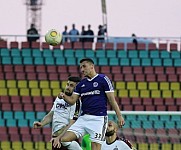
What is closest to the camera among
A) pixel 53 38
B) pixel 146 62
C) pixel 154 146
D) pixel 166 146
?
pixel 53 38

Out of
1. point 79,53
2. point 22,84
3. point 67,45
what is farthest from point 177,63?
point 22,84

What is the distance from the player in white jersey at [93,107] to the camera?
32.1 ft

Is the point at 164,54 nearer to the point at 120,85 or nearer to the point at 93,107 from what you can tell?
the point at 120,85

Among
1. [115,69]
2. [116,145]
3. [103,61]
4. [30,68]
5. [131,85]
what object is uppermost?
[103,61]

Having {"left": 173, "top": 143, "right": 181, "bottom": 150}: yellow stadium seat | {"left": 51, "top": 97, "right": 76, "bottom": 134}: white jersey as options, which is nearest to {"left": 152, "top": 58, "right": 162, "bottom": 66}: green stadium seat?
{"left": 173, "top": 143, "right": 181, "bottom": 150}: yellow stadium seat

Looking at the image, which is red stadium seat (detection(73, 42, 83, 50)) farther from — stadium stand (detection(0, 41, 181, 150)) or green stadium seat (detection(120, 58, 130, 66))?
green stadium seat (detection(120, 58, 130, 66))

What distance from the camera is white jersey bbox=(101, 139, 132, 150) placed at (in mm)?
10242

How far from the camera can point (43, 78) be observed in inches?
819

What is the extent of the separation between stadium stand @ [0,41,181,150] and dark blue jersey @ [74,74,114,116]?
25.3ft

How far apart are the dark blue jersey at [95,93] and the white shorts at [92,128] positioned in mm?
76

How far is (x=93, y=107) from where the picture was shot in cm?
982

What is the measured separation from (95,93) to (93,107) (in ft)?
0.60

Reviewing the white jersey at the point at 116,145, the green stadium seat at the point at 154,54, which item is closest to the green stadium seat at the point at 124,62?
the green stadium seat at the point at 154,54

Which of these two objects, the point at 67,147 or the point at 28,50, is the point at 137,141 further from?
the point at 28,50
